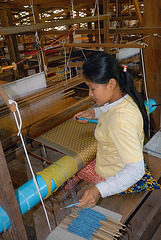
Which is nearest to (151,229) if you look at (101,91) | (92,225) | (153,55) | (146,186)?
(146,186)

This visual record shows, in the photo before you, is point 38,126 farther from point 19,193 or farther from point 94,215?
point 94,215

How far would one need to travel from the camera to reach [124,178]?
1231mm

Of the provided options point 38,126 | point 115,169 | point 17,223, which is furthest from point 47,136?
point 17,223

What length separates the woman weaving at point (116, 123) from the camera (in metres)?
1.18

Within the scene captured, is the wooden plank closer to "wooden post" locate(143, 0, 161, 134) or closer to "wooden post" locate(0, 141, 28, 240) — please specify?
"wooden post" locate(143, 0, 161, 134)

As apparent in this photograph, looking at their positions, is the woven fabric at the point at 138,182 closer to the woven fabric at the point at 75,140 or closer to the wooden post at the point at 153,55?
the woven fabric at the point at 75,140

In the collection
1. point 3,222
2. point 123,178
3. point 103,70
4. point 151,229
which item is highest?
point 103,70

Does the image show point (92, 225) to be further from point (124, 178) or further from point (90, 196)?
point (124, 178)

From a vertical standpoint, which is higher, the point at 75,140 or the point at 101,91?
the point at 101,91

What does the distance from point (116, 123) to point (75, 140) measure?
110 centimetres

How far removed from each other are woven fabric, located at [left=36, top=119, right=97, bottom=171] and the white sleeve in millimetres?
662

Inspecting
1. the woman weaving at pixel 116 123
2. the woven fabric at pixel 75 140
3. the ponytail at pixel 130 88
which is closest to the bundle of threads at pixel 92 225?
the woman weaving at pixel 116 123

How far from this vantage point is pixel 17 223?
1122 mm

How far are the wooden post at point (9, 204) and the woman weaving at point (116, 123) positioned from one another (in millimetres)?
359
